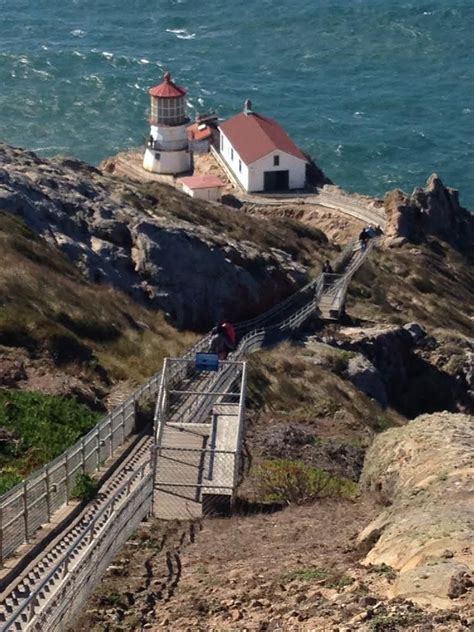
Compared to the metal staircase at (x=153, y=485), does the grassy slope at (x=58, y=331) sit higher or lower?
higher

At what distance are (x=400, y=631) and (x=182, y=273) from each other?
1230 inches

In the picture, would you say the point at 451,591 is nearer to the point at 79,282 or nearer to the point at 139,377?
the point at 139,377

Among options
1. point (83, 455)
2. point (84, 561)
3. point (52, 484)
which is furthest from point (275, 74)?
point (84, 561)

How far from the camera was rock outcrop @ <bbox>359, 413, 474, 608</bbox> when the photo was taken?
683 inches

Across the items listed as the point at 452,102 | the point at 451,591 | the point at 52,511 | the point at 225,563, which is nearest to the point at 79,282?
the point at 52,511

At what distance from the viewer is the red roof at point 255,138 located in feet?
271

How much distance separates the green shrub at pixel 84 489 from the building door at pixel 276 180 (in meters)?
58.7

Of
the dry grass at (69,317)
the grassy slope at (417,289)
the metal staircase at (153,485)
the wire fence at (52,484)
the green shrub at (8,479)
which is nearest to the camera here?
the metal staircase at (153,485)

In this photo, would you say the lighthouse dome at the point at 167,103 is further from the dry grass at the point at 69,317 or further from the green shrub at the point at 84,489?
the green shrub at the point at 84,489

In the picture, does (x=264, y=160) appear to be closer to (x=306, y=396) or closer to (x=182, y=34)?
(x=306, y=396)

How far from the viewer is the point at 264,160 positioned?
269 ft

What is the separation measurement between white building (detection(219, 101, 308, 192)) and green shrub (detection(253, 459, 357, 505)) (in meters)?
54.6

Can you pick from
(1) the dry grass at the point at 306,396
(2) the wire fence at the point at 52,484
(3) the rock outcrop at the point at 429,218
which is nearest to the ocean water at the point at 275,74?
(3) the rock outcrop at the point at 429,218

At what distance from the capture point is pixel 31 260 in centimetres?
4122
